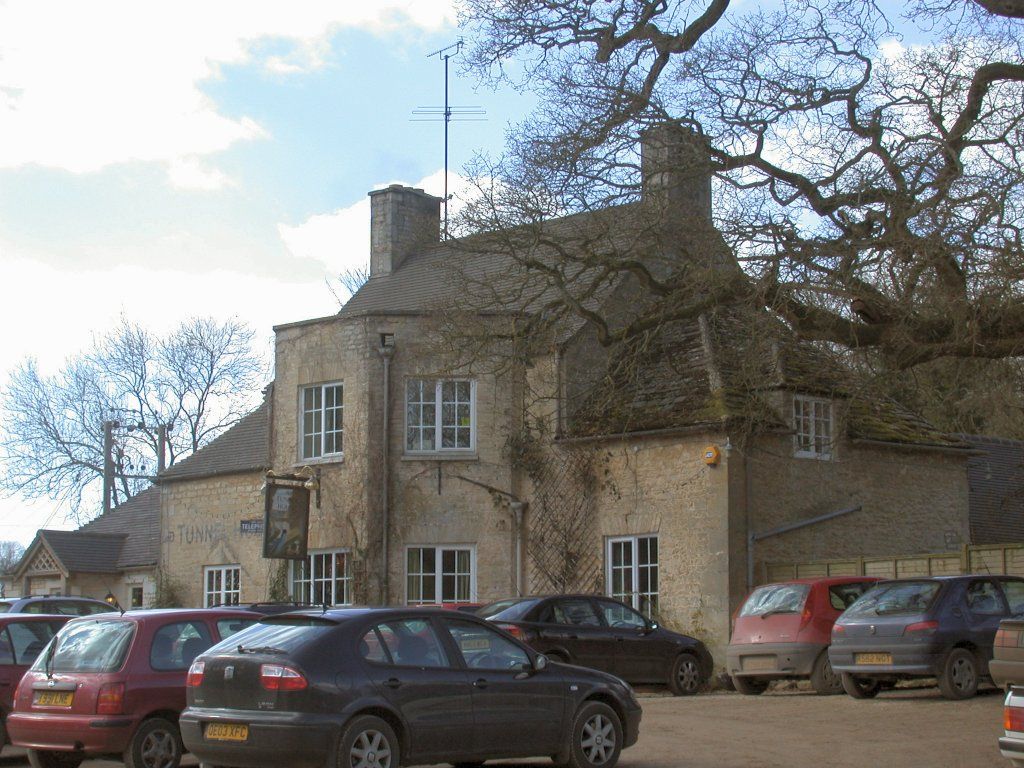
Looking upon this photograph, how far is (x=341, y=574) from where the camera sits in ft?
85.0

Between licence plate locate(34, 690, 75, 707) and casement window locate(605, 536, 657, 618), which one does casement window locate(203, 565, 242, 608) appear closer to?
casement window locate(605, 536, 657, 618)

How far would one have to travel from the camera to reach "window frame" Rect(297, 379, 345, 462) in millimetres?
26203

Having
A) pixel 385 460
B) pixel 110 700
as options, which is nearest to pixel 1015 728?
pixel 110 700

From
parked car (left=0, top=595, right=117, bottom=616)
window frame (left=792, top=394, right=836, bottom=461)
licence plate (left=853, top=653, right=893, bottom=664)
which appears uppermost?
window frame (left=792, top=394, right=836, bottom=461)

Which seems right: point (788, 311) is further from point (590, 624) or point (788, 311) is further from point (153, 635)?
point (153, 635)

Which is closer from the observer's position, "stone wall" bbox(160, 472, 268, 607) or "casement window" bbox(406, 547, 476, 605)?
"casement window" bbox(406, 547, 476, 605)

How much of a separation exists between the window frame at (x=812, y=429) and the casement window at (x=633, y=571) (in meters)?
2.95

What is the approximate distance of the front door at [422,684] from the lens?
10.6 m

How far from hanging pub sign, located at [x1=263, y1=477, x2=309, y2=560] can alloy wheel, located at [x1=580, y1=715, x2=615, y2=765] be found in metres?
14.5

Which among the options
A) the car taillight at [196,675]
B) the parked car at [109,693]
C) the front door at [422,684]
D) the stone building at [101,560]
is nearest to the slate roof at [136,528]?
the stone building at [101,560]

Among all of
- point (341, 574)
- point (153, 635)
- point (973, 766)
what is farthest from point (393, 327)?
point (973, 766)

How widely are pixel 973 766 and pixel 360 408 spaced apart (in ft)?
51.8

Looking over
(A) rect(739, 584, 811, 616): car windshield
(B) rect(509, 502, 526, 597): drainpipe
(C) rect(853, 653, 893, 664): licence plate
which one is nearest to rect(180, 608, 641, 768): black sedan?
(C) rect(853, 653, 893, 664): licence plate

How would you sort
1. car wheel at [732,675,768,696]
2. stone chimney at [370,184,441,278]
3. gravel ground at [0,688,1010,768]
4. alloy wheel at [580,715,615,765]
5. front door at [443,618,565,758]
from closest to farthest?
front door at [443,618,565,758]
alloy wheel at [580,715,615,765]
gravel ground at [0,688,1010,768]
car wheel at [732,675,768,696]
stone chimney at [370,184,441,278]
